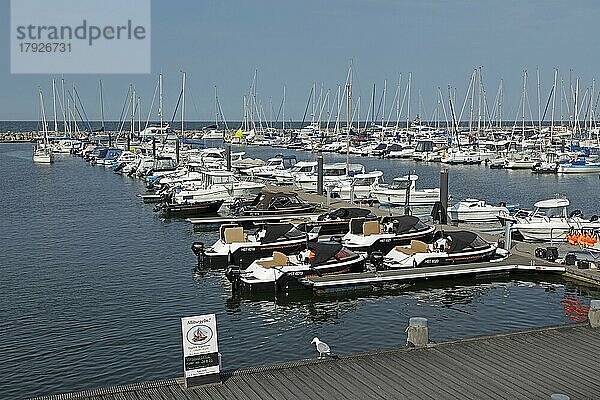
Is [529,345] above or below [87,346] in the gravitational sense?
above

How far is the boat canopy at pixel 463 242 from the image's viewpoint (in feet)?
92.9

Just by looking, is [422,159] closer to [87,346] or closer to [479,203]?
[479,203]

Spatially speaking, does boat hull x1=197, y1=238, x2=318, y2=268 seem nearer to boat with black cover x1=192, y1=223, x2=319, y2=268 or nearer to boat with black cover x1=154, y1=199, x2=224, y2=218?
boat with black cover x1=192, y1=223, x2=319, y2=268

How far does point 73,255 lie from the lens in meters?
33.2

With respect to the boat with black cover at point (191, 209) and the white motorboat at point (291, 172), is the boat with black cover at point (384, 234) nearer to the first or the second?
the boat with black cover at point (191, 209)

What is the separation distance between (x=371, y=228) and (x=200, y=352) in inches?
781

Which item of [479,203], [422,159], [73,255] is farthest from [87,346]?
[422,159]

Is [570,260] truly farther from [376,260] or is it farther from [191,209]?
[191,209]

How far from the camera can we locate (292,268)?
1016 inches

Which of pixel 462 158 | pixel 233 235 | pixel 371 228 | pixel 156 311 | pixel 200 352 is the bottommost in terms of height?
pixel 156 311

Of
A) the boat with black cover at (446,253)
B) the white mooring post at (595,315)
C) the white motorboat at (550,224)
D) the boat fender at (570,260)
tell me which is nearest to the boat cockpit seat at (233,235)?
the boat with black cover at (446,253)

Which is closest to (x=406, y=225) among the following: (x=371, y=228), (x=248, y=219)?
(x=371, y=228)

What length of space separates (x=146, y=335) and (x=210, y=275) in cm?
817

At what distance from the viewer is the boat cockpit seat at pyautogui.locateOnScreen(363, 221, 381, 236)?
32.6 metres
